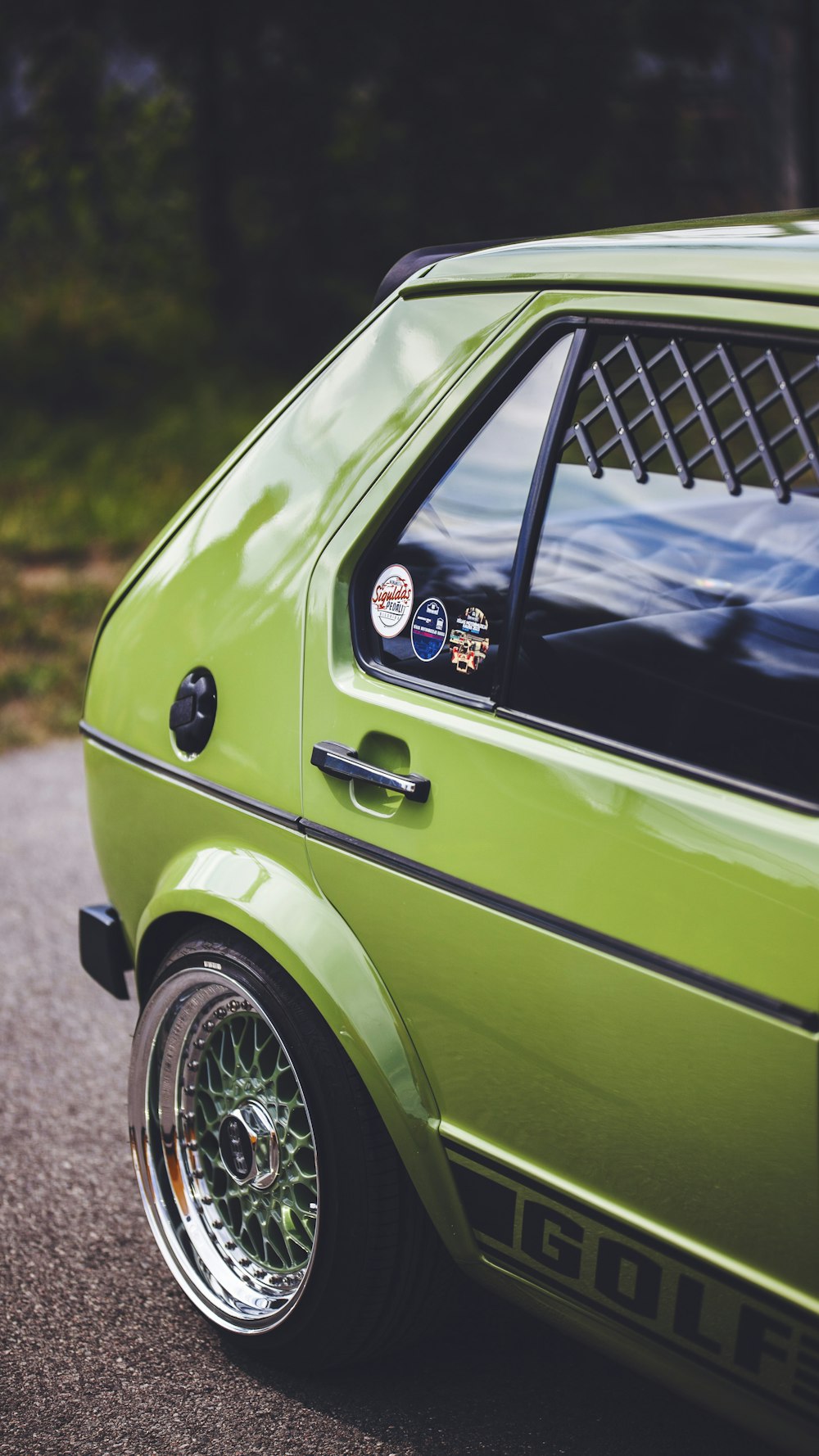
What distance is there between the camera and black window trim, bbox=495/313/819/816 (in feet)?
4.98

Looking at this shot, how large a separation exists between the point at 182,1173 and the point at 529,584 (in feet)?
4.13

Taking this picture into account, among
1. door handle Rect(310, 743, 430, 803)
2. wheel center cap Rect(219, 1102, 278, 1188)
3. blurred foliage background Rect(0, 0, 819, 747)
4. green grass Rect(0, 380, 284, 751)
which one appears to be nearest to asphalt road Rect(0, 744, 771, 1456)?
wheel center cap Rect(219, 1102, 278, 1188)

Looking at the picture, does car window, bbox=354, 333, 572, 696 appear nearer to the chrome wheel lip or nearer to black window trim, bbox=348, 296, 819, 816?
black window trim, bbox=348, 296, 819, 816

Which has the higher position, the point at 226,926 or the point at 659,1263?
the point at 226,926

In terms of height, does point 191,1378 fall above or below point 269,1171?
below

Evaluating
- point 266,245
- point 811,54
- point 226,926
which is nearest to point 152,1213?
point 226,926

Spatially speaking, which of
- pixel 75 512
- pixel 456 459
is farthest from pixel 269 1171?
pixel 75 512

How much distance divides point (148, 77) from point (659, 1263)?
1585cm

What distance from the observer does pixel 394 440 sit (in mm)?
1944

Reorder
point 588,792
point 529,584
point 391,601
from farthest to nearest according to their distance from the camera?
point 391,601, point 529,584, point 588,792

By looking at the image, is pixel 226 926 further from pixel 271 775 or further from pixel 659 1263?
pixel 659 1263

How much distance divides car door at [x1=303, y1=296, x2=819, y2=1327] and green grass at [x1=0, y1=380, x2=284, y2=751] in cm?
461

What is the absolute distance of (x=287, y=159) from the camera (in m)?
14.2

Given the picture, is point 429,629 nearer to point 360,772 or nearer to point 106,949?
point 360,772
